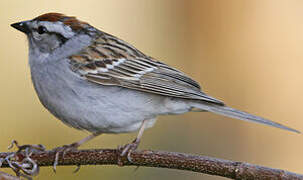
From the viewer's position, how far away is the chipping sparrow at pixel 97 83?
3020 millimetres

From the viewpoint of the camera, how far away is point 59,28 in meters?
3.31

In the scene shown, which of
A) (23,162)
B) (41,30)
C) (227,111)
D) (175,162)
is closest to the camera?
(175,162)

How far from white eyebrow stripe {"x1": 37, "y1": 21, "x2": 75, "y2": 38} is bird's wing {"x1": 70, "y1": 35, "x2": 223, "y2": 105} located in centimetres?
15

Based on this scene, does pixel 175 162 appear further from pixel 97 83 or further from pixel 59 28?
pixel 59 28

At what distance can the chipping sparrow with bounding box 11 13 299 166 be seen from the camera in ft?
9.91

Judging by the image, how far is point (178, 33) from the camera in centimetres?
568

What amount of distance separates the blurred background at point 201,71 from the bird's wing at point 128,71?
3.81 feet

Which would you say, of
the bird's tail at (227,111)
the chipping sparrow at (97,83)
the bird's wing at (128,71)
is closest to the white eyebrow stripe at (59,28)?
the chipping sparrow at (97,83)

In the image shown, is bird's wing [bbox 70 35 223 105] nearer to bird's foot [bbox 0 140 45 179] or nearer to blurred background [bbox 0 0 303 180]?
bird's foot [bbox 0 140 45 179]

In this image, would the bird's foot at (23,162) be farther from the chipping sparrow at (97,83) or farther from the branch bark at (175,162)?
the chipping sparrow at (97,83)

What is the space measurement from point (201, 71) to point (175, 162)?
3.33m

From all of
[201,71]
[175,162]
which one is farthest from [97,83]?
[201,71]

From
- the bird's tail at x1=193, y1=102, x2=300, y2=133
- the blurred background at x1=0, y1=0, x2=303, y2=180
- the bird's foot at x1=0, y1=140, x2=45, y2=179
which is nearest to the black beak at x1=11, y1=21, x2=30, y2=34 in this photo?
the bird's foot at x1=0, y1=140, x2=45, y2=179

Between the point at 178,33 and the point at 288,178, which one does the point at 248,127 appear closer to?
the point at 178,33
